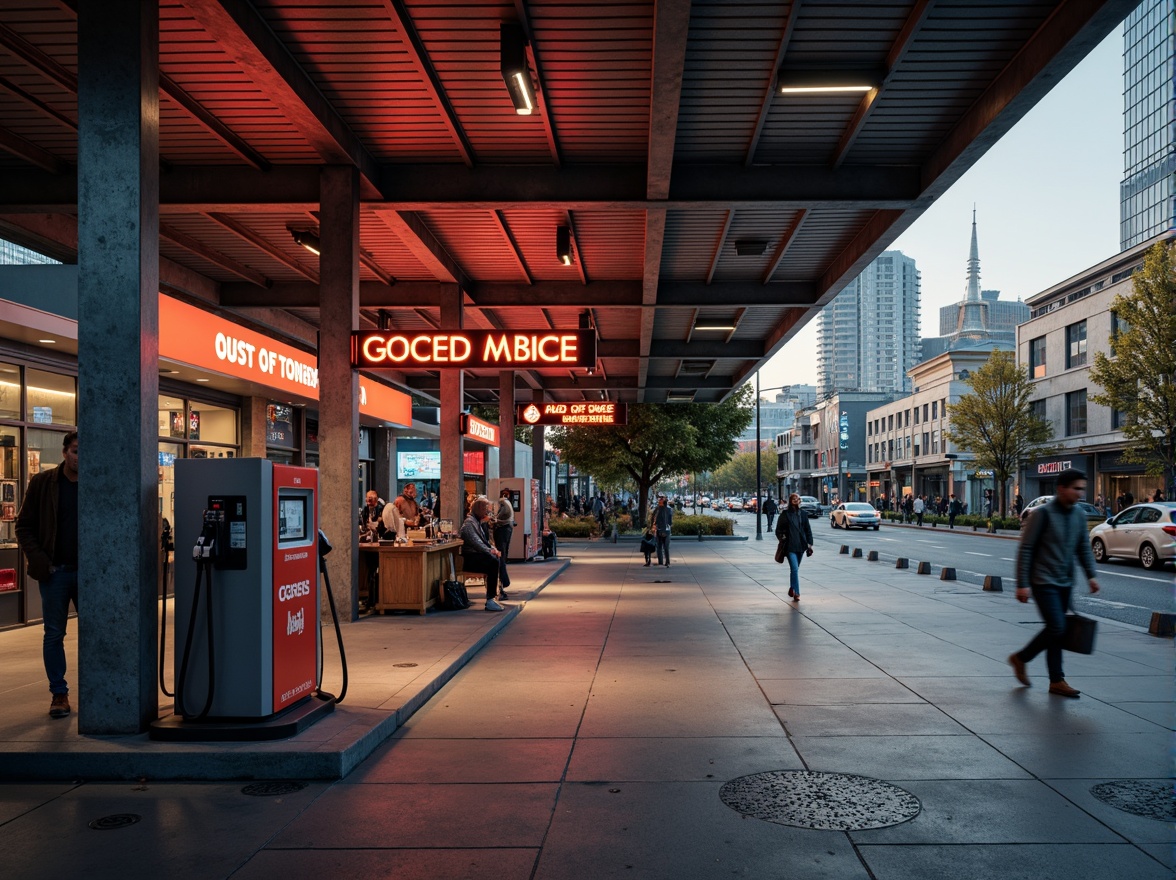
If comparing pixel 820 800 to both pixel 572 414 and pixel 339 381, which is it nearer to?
pixel 339 381

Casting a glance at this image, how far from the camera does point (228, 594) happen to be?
6.63 meters

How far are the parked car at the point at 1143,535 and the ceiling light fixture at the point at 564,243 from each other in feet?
49.9

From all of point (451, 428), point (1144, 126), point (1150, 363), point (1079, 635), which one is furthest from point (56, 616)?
point (1144, 126)

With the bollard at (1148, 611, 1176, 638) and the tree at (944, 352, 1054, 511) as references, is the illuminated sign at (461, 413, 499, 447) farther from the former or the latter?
the tree at (944, 352, 1054, 511)

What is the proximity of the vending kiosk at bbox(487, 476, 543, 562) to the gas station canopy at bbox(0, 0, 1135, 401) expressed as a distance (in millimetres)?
6085

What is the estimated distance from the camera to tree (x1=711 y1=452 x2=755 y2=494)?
170375mm

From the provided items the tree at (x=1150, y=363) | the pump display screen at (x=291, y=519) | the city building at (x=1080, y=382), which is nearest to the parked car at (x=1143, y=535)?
the tree at (x=1150, y=363)

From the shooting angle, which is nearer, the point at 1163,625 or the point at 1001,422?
the point at 1163,625

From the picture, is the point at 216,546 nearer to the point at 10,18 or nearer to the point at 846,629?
the point at 10,18

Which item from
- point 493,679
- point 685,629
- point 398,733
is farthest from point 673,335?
point 398,733

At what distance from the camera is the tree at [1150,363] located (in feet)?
109

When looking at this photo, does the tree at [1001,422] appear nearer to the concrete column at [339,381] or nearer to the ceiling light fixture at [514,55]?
the concrete column at [339,381]

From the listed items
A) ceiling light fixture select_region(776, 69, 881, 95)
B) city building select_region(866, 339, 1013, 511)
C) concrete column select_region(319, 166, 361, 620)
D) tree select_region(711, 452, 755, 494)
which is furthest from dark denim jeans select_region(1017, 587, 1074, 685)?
tree select_region(711, 452, 755, 494)

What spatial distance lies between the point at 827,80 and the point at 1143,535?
1773cm
